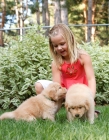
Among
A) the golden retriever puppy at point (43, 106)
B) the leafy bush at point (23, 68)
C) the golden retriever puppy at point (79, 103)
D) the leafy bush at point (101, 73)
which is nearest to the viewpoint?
the golden retriever puppy at point (79, 103)

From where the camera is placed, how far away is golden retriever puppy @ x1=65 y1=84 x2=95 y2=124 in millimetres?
3701

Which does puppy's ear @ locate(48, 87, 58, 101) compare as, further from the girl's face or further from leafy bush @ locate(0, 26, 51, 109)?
leafy bush @ locate(0, 26, 51, 109)

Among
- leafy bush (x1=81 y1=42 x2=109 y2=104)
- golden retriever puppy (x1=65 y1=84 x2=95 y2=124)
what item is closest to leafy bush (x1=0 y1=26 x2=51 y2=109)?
leafy bush (x1=81 y1=42 x2=109 y2=104)

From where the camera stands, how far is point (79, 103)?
368 cm

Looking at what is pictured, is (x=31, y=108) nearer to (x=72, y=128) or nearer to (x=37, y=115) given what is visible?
(x=37, y=115)

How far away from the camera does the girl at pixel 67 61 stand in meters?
4.41

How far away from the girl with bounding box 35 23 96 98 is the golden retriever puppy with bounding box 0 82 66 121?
1.35ft

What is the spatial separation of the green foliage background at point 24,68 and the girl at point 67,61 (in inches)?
78.2

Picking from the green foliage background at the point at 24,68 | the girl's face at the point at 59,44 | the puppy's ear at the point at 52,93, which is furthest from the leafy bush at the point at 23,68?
the puppy's ear at the point at 52,93

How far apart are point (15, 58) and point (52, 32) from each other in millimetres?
2625

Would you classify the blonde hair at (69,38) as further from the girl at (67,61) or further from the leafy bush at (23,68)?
the leafy bush at (23,68)

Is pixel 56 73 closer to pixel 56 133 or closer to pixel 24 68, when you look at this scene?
pixel 56 133

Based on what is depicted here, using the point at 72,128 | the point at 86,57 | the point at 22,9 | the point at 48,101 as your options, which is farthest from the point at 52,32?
the point at 22,9

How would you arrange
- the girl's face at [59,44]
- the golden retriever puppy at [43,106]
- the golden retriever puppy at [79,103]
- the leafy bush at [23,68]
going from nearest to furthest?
the golden retriever puppy at [79,103]
the golden retriever puppy at [43,106]
the girl's face at [59,44]
the leafy bush at [23,68]
